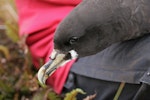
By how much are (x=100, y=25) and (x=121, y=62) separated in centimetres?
25

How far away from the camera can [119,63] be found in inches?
82.0

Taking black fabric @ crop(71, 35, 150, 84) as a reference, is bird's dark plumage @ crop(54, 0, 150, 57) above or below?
above

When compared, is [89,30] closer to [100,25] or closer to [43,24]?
[100,25]

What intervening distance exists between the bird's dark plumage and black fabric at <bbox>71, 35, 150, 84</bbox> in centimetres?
6

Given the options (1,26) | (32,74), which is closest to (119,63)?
(32,74)

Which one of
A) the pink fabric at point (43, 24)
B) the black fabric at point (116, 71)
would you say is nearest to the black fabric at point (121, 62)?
the black fabric at point (116, 71)

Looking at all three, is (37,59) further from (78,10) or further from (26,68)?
(78,10)

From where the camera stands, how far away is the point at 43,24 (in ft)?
8.36

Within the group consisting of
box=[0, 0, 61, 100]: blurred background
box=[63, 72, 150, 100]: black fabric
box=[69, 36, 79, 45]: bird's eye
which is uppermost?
box=[69, 36, 79, 45]: bird's eye

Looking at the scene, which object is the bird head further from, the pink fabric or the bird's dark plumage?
the pink fabric

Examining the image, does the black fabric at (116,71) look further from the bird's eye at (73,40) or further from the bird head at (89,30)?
the bird's eye at (73,40)

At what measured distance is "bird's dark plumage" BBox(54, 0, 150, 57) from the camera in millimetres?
1933

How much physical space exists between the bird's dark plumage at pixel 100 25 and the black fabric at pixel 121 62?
0.19 feet

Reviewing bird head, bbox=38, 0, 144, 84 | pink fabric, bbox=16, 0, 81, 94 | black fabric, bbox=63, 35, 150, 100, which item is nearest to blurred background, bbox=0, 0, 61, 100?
pink fabric, bbox=16, 0, 81, 94
